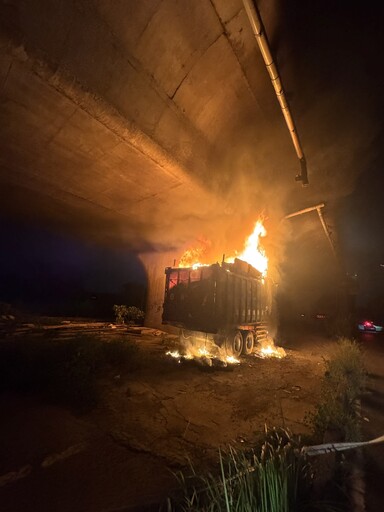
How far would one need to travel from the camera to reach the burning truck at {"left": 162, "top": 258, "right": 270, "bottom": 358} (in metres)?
9.79

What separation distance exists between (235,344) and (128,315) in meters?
9.33

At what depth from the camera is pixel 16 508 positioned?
8.66 feet

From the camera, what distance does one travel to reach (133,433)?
13.8ft

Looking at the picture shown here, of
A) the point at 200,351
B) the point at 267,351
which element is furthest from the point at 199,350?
the point at 267,351

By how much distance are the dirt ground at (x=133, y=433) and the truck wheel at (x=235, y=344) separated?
247 cm

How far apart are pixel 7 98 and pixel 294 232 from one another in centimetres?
1441

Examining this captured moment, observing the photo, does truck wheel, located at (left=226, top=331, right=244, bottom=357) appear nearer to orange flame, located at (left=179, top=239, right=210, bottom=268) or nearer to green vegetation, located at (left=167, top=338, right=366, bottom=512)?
orange flame, located at (left=179, top=239, right=210, bottom=268)

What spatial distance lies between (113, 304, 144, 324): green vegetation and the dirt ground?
9.93 m

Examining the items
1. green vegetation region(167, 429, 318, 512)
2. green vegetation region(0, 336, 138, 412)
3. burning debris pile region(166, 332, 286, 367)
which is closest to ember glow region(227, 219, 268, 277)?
burning debris pile region(166, 332, 286, 367)

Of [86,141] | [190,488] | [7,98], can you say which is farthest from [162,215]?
[190,488]

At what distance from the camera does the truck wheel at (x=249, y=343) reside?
451 inches

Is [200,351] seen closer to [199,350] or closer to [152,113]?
[199,350]

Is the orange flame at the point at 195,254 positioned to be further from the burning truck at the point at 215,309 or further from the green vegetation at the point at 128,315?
the green vegetation at the point at 128,315

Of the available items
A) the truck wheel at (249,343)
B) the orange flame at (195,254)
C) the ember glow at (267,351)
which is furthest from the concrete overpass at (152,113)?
the ember glow at (267,351)
